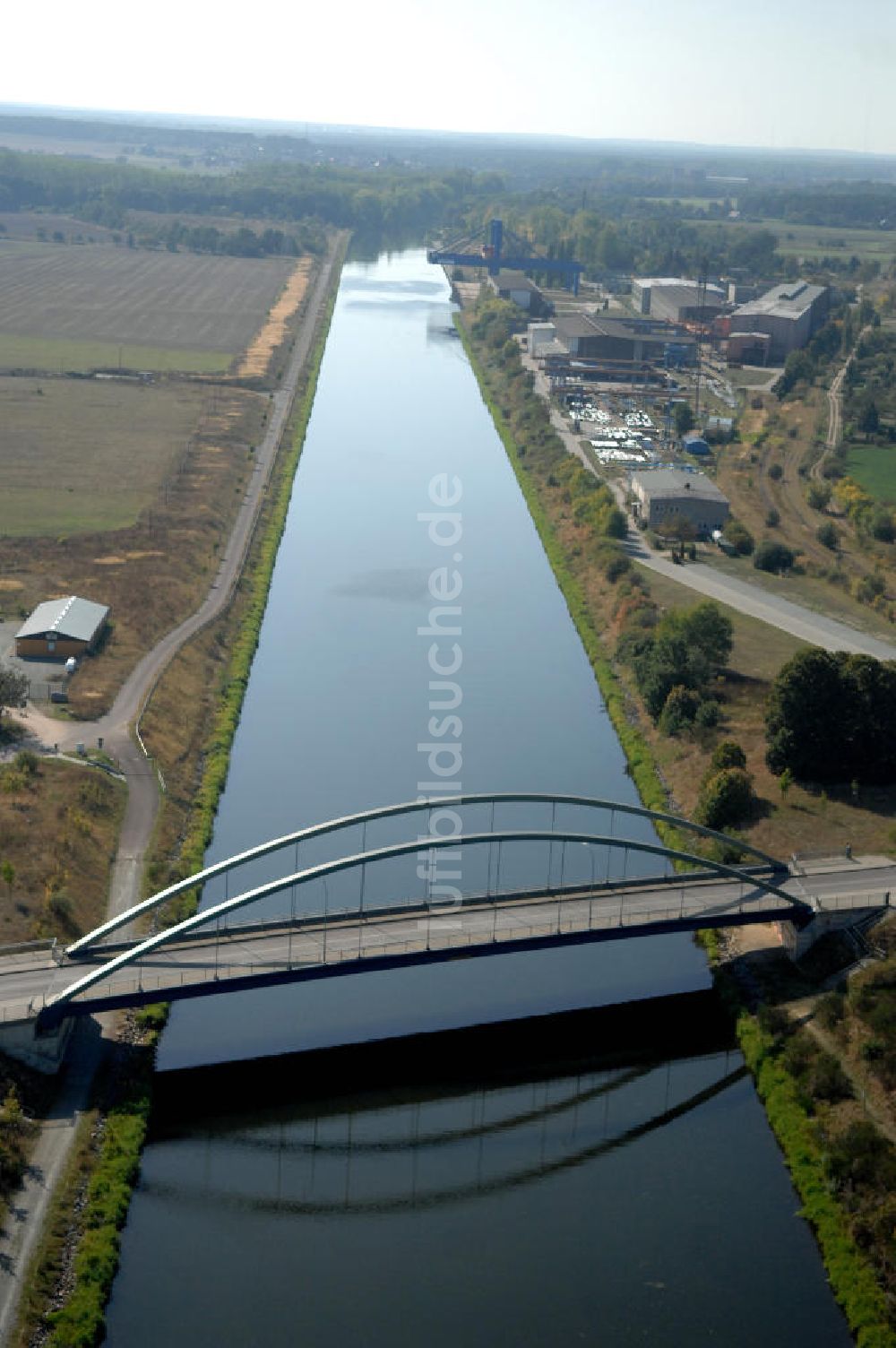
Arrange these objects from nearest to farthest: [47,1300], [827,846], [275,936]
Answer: [47,1300] → [275,936] → [827,846]

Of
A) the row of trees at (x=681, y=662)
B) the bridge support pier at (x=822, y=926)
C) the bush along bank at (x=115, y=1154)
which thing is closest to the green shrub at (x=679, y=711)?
the row of trees at (x=681, y=662)

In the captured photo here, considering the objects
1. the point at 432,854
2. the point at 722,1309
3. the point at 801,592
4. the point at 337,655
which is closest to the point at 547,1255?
the point at 722,1309

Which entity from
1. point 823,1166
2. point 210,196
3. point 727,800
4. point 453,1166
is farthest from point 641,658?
point 210,196

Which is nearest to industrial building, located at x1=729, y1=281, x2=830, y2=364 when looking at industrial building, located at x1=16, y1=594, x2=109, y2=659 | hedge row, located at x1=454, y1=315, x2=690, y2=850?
hedge row, located at x1=454, y1=315, x2=690, y2=850

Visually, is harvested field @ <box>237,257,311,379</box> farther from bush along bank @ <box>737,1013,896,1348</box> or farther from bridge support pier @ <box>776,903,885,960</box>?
bush along bank @ <box>737,1013,896,1348</box>

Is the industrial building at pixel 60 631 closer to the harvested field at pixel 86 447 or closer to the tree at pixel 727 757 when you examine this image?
the harvested field at pixel 86 447

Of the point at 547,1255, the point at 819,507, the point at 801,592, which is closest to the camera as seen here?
the point at 547,1255

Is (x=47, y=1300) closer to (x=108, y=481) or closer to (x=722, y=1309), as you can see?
(x=722, y=1309)
